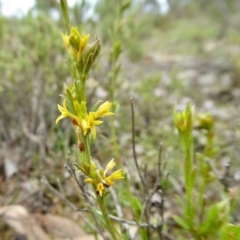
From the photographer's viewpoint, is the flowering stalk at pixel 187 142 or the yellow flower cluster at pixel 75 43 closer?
the yellow flower cluster at pixel 75 43

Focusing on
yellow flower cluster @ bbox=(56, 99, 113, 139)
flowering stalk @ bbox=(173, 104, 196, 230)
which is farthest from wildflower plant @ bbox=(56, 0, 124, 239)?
flowering stalk @ bbox=(173, 104, 196, 230)

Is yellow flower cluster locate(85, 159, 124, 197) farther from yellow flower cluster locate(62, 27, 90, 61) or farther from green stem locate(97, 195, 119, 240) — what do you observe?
yellow flower cluster locate(62, 27, 90, 61)

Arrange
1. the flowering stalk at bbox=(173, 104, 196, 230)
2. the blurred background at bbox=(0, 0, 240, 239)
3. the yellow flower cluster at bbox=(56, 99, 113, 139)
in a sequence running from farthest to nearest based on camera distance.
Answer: the blurred background at bbox=(0, 0, 240, 239) < the flowering stalk at bbox=(173, 104, 196, 230) < the yellow flower cluster at bbox=(56, 99, 113, 139)

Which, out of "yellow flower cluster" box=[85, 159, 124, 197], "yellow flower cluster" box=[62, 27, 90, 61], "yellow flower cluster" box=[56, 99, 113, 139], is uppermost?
"yellow flower cluster" box=[62, 27, 90, 61]

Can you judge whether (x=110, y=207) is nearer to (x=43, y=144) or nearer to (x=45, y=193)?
(x=45, y=193)

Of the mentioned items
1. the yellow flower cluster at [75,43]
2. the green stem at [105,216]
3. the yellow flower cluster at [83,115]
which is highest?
the yellow flower cluster at [75,43]

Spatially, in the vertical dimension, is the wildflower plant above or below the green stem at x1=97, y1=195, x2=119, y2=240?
above

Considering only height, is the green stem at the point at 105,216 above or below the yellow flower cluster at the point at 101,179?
below

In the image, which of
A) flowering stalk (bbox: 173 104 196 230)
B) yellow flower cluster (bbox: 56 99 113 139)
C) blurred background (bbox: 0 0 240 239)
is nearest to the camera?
yellow flower cluster (bbox: 56 99 113 139)

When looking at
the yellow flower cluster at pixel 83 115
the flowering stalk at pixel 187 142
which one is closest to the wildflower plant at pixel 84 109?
the yellow flower cluster at pixel 83 115

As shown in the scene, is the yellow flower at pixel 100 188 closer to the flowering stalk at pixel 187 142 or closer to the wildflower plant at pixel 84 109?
the wildflower plant at pixel 84 109

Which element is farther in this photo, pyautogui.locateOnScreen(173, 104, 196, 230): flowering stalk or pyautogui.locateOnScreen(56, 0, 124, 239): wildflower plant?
pyautogui.locateOnScreen(173, 104, 196, 230): flowering stalk

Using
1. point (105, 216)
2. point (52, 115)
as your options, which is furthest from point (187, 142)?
point (52, 115)
